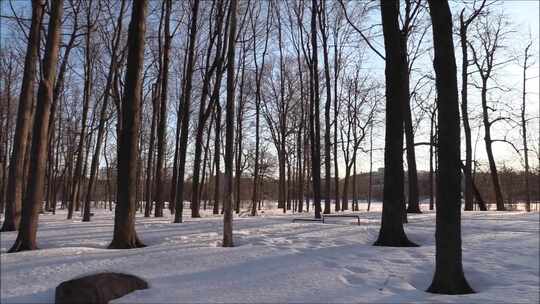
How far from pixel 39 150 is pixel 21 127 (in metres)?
4.37

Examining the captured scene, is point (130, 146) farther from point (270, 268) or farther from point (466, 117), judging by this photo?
point (466, 117)

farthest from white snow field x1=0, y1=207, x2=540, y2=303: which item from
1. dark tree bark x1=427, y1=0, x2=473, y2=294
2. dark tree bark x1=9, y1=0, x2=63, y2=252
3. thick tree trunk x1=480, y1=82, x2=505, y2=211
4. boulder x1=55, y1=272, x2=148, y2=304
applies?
thick tree trunk x1=480, y1=82, x2=505, y2=211

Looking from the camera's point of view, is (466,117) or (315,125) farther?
(466,117)

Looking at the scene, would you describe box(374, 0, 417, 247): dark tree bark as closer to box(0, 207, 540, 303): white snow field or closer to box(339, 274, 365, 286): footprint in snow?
box(0, 207, 540, 303): white snow field

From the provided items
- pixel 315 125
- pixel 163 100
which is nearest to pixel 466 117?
pixel 315 125

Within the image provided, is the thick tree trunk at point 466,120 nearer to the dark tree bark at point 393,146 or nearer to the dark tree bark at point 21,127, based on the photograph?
the dark tree bark at point 393,146

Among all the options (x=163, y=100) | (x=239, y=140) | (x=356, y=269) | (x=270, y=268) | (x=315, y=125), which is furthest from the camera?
(x=239, y=140)

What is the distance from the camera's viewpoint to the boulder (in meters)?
4.32

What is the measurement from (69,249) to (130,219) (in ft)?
4.18

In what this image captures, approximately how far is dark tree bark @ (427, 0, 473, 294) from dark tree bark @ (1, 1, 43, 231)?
977 centimetres

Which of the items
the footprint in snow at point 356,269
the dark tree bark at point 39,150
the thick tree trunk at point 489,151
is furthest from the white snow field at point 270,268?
the thick tree trunk at point 489,151

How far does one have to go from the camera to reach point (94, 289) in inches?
174

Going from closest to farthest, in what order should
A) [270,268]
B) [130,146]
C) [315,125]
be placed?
[270,268] → [130,146] → [315,125]

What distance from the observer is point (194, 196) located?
16656 mm
